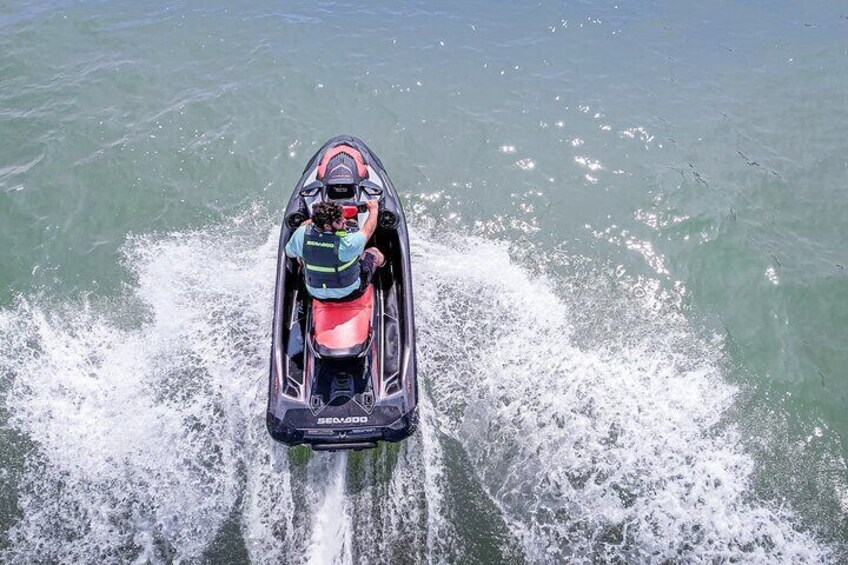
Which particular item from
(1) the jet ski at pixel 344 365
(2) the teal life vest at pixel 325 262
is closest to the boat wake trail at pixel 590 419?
(1) the jet ski at pixel 344 365

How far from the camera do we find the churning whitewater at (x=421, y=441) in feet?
24.3

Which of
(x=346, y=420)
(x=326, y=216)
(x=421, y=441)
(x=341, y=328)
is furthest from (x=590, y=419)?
(x=326, y=216)

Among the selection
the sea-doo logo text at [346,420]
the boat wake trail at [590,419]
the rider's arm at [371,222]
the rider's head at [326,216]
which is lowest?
the boat wake trail at [590,419]

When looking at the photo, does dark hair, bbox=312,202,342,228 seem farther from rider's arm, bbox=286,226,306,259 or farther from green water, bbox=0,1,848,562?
green water, bbox=0,1,848,562

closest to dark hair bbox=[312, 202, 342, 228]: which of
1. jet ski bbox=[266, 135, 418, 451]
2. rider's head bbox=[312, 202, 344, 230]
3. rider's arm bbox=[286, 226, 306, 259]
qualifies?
rider's head bbox=[312, 202, 344, 230]

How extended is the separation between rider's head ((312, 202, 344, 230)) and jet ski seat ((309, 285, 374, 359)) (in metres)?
1.00

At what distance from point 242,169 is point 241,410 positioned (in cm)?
589

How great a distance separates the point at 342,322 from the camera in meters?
7.38

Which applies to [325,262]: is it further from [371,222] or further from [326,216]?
[371,222]

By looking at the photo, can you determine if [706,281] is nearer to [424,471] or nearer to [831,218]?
[831,218]

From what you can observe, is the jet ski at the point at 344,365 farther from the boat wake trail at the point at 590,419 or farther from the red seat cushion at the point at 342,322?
the boat wake trail at the point at 590,419

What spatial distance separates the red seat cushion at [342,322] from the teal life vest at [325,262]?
0.29 metres

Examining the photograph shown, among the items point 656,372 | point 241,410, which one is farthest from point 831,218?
point 241,410

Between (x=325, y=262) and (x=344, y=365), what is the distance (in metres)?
1.30
